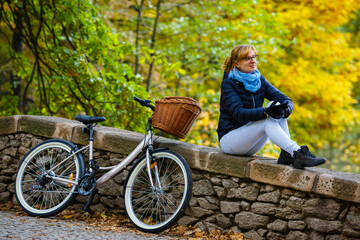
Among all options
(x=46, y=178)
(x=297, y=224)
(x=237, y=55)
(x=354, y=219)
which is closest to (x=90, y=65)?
(x=46, y=178)

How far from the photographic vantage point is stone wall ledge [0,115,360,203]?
3.39m

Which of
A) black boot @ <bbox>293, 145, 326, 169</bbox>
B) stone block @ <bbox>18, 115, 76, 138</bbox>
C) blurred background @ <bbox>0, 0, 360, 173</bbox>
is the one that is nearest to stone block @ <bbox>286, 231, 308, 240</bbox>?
black boot @ <bbox>293, 145, 326, 169</bbox>

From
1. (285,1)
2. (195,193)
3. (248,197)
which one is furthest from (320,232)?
(285,1)

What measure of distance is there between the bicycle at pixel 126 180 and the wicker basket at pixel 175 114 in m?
0.20

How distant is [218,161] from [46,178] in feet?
5.45

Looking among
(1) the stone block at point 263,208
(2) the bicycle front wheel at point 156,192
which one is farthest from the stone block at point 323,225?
(2) the bicycle front wheel at point 156,192

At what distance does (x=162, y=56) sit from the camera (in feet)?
22.3

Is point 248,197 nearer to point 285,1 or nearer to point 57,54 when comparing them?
point 57,54

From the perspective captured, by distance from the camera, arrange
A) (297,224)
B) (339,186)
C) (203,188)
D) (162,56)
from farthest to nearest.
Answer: (162,56) < (203,188) < (297,224) < (339,186)

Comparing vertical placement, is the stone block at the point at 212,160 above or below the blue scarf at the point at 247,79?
below

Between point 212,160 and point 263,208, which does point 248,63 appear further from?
point 263,208

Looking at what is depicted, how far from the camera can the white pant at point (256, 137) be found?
3.60 meters

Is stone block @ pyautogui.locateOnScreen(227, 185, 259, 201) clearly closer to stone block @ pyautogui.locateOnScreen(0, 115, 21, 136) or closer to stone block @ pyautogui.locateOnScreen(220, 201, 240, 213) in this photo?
stone block @ pyautogui.locateOnScreen(220, 201, 240, 213)

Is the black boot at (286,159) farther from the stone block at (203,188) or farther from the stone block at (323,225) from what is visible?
the stone block at (203,188)
